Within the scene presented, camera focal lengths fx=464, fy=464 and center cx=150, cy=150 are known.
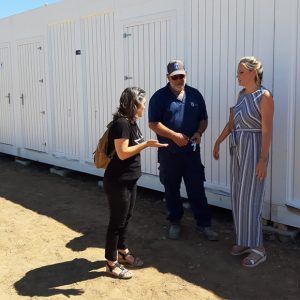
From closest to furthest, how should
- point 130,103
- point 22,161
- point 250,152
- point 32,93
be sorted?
point 130,103
point 250,152
point 32,93
point 22,161

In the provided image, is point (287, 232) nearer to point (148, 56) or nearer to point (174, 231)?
point (174, 231)

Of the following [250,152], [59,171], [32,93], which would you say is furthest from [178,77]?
[32,93]

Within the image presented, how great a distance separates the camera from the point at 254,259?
4.25m

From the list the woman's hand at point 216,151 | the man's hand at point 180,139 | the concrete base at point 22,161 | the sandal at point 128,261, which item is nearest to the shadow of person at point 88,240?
the sandal at point 128,261

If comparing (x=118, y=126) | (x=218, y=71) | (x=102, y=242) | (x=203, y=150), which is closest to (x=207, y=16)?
(x=218, y=71)

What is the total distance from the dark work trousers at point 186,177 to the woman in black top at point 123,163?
82 cm

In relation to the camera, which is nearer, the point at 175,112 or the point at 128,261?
the point at 128,261

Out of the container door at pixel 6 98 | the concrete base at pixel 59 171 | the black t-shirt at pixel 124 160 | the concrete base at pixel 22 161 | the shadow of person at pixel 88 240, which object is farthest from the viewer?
the container door at pixel 6 98

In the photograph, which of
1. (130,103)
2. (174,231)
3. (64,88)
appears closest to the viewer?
(130,103)

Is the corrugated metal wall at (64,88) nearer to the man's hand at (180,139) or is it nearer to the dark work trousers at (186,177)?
the dark work trousers at (186,177)

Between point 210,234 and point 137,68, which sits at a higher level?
point 137,68

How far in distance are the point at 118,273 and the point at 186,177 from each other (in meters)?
1.31

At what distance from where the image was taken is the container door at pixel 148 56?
5.94m

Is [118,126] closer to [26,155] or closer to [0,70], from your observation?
[26,155]
